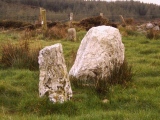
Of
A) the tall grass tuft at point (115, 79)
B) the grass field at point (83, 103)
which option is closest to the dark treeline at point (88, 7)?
the tall grass tuft at point (115, 79)

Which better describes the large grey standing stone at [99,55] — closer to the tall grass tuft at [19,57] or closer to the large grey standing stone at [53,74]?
the large grey standing stone at [53,74]

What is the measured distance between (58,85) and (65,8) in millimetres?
75375

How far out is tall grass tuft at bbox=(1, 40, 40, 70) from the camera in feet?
31.1

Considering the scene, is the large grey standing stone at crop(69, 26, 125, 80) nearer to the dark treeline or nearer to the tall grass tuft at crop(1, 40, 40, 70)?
the tall grass tuft at crop(1, 40, 40, 70)

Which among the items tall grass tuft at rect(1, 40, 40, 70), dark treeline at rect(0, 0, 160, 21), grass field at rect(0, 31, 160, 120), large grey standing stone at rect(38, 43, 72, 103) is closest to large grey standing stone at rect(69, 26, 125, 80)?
grass field at rect(0, 31, 160, 120)

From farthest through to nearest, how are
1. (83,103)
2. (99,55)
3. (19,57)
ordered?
1. (19,57)
2. (99,55)
3. (83,103)

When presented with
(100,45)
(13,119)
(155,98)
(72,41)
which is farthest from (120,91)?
(72,41)

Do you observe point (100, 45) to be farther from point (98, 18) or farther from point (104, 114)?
point (98, 18)

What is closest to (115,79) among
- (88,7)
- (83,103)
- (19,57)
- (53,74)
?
(83,103)

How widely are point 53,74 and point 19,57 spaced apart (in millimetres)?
3366

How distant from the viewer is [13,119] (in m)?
5.50

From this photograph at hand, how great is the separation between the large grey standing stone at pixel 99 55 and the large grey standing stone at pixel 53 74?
107 cm

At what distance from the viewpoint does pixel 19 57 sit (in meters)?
9.62

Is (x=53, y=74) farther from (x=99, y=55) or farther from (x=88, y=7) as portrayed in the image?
(x=88, y=7)
